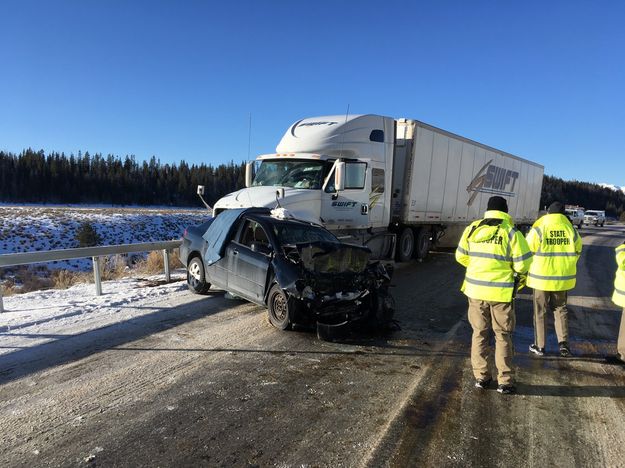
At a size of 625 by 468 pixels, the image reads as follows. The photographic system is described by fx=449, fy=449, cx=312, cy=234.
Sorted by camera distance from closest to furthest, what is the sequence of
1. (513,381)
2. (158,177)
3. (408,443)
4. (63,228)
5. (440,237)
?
(408,443) → (513,381) → (440,237) → (63,228) → (158,177)

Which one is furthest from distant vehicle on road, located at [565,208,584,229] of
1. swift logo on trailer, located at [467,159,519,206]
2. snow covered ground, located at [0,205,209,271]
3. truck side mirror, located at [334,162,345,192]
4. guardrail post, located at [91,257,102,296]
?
guardrail post, located at [91,257,102,296]

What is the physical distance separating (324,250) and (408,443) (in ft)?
10.2

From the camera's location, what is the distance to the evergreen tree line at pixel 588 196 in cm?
11975

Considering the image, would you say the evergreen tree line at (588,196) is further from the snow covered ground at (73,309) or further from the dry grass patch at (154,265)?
the snow covered ground at (73,309)

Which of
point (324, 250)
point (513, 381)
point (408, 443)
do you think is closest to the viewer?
point (408, 443)

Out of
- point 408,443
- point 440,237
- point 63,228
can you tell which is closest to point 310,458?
point 408,443

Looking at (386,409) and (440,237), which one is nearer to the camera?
(386,409)

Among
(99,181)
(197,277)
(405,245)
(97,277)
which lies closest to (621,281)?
(197,277)

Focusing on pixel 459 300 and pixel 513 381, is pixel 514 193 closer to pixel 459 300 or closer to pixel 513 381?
pixel 459 300

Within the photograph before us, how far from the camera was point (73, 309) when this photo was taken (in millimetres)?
6797

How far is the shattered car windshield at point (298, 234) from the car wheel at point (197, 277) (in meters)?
2.00

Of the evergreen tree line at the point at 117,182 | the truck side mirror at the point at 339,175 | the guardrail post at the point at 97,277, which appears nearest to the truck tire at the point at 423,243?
the truck side mirror at the point at 339,175

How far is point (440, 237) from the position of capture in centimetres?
1605

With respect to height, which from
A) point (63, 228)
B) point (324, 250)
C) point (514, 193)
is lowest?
point (63, 228)
